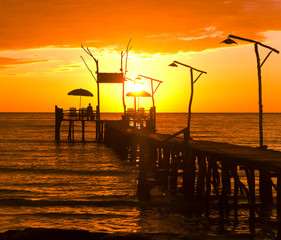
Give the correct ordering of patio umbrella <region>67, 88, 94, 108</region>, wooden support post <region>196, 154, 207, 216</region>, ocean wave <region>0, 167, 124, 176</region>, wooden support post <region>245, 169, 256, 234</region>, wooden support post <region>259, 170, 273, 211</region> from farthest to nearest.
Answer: patio umbrella <region>67, 88, 94, 108</region> < ocean wave <region>0, 167, 124, 176</region> < wooden support post <region>259, 170, 273, 211</region> < wooden support post <region>196, 154, 207, 216</region> < wooden support post <region>245, 169, 256, 234</region>

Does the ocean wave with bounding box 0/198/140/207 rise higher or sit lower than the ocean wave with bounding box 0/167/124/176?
higher

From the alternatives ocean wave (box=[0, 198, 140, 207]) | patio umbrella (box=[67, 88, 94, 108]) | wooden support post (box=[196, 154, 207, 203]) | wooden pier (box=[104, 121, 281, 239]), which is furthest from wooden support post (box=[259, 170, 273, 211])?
patio umbrella (box=[67, 88, 94, 108])

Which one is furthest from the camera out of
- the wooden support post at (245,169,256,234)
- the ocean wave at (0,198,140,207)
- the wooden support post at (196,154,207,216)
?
the ocean wave at (0,198,140,207)

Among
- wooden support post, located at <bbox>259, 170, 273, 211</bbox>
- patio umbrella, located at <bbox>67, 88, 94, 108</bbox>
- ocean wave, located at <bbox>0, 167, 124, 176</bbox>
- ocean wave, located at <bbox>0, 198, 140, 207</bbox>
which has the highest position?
patio umbrella, located at <bbox>67, 88, 94, 108</bbox>

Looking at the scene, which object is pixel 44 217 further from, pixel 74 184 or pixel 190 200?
pixel 74 184

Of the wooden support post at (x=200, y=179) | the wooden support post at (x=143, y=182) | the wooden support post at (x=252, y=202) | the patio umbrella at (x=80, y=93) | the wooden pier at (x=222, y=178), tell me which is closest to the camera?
the wooden support post at (x=252, y=202)

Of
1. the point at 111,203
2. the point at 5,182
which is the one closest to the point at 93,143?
the point at 5,182

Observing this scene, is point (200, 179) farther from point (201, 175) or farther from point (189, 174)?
point (189, 174)

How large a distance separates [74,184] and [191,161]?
776 centimetres

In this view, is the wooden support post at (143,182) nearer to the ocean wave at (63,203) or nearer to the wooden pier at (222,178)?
the wooden pier at (222,178)

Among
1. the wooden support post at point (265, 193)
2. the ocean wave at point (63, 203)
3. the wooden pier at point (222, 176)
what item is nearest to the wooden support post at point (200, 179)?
the wooden pier at point (222, 176)

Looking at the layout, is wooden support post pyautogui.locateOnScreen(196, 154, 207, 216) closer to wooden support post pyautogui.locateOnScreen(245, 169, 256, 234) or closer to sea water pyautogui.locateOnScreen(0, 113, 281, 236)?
sea water pyautogui.locateOnScreen(0, 113, 281, 236)

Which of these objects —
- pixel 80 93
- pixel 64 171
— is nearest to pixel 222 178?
pixel 64 171

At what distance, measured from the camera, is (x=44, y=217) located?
1491 centimetres
